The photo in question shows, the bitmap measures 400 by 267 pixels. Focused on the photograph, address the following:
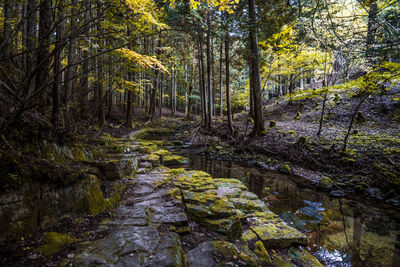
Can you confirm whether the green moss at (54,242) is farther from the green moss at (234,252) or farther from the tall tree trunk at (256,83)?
the tall tree trunk at (256,83)

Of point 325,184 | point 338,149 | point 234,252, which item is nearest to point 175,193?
point 234,252

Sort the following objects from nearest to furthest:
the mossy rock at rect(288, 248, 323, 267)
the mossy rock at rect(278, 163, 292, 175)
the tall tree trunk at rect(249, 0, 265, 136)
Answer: the mossy rock at rect(288, 248, 323, 267) → the mossy rock at rect(278, 163, 292, 175) → the tall tree trunk at rect(249, 0, 265, 136)

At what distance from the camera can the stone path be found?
198cm

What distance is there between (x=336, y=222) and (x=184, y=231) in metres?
3.63

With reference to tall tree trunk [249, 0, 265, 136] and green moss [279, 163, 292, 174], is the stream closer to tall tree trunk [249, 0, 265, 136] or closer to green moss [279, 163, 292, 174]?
green moss [279, 163, 292, 174]

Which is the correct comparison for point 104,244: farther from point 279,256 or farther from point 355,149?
point 355,149

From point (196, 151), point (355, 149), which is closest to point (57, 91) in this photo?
point (196, 151)

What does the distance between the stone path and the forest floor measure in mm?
3610

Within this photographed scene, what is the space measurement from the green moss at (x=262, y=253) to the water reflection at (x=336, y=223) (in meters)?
1.13

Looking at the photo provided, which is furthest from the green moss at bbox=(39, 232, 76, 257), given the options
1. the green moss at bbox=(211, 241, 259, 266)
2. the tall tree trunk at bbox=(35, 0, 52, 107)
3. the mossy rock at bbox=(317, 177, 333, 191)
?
the mossy rock at bbox=(317, 177, 333, 191)

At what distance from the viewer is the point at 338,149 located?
24.0 feet

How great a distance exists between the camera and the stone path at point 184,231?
6.51 ft

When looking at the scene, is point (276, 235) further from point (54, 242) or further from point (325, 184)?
point (325, 184)

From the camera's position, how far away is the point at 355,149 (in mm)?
7141
